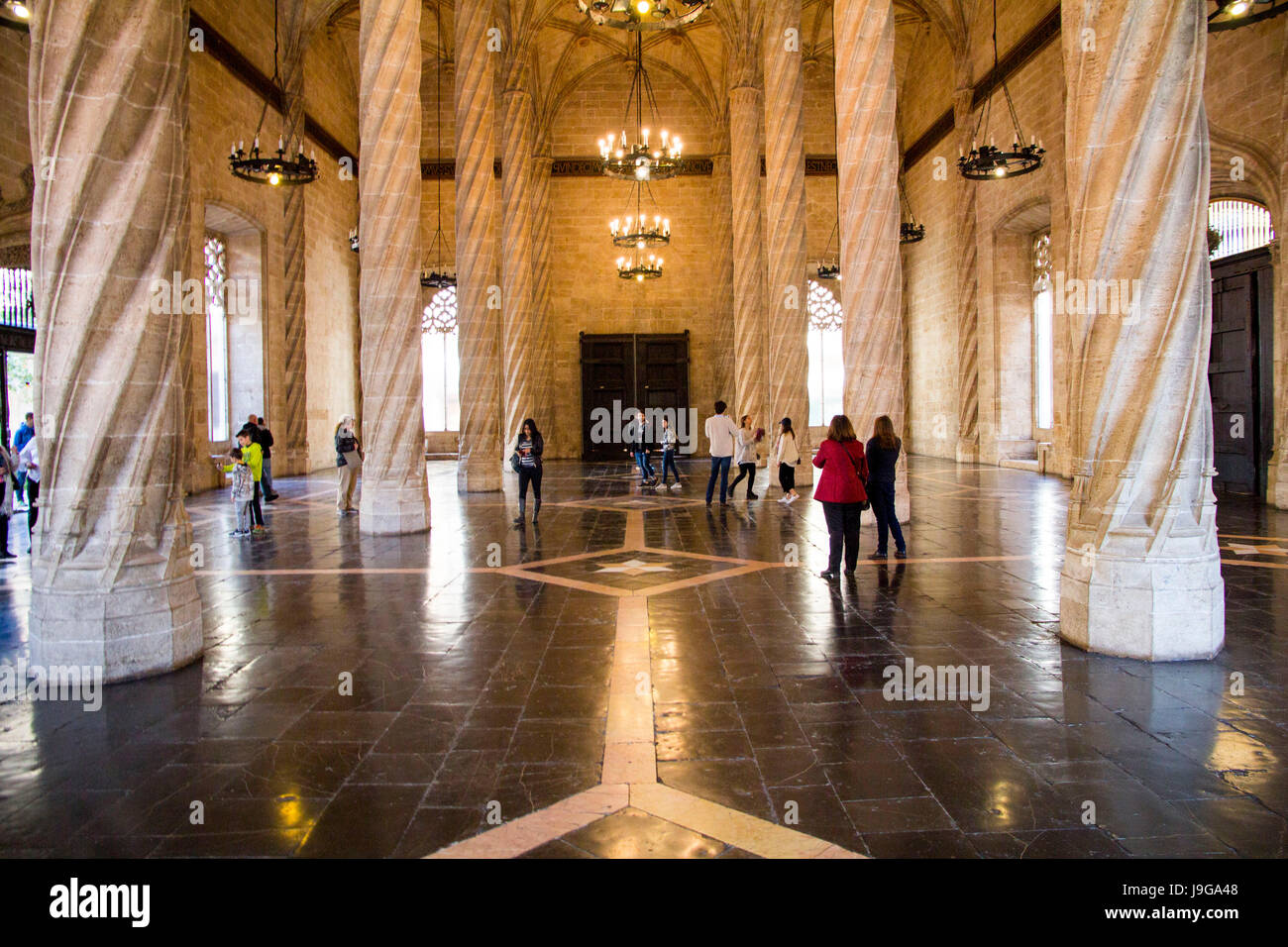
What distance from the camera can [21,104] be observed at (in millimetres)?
12828

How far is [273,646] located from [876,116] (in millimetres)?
9717

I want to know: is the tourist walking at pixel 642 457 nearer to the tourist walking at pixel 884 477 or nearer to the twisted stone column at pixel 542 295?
the tourist walking at pixel 884 477

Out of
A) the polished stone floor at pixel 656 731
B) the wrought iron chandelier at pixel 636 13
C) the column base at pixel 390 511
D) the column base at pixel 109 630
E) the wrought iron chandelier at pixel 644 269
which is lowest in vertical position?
the polished stone floor at pixel 656 731

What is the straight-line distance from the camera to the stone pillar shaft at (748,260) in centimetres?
2006

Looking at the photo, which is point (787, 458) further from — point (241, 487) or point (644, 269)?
point (644, 269)

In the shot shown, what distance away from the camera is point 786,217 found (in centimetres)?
1684

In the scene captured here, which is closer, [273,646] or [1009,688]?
[1009,688]

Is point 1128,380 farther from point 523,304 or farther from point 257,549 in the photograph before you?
point 523,304

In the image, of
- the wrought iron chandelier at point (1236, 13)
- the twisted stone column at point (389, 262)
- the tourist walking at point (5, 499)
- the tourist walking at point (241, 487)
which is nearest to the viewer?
the tourist walking at point (5, 499)

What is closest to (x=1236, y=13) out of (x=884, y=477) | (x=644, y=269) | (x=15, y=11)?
(x=884, y=477)

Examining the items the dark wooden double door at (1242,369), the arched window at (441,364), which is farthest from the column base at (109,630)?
the arched window at (441,364)

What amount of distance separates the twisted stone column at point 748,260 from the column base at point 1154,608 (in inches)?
579

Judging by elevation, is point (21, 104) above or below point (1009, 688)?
above
